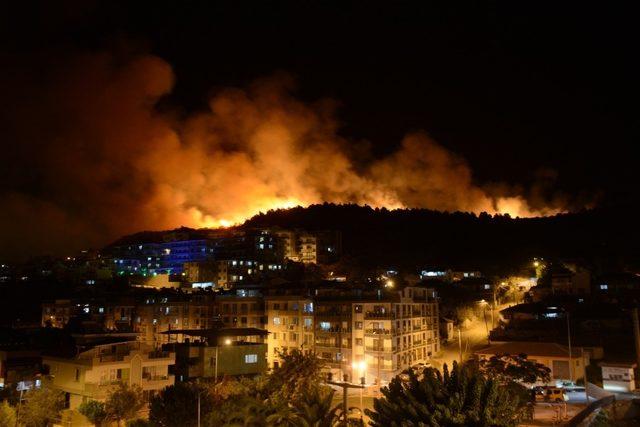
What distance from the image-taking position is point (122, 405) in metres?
29.2

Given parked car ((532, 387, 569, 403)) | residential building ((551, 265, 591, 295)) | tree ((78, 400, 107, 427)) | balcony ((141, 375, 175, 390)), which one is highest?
residential building ((551, 265, 591, 295))

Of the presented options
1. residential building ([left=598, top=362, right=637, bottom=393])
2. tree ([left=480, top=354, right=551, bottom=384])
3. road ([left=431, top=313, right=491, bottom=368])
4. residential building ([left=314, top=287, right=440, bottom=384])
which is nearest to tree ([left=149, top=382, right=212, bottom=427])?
tree ([left=480, top=354, right=551, bottom=384])

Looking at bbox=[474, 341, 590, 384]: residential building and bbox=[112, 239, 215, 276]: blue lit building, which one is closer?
bbox=[474, 341, 590, 384]: residential building

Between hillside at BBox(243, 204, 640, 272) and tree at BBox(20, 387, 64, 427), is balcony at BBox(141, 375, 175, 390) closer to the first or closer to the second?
tree at BBox(20, 387, 64, 427)

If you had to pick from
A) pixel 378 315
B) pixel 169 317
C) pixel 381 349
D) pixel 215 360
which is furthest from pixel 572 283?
pixel 169 317

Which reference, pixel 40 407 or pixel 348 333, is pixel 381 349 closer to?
pixel 348 333

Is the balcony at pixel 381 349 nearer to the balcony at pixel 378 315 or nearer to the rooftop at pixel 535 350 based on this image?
the balcony at pixel 378 315

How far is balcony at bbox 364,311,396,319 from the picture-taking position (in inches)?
1684

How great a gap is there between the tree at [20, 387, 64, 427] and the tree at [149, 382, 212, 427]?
7.57 meters

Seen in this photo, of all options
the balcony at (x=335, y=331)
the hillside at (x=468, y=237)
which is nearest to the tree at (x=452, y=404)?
the balcony at (x=335, y=331)

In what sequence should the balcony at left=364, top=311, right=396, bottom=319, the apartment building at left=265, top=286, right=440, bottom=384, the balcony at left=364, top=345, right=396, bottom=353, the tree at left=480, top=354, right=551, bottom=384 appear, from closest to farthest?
the tree at left=480, top=354, right=551, bottom=384
the balcony at left=364, top=345, right=396, bottom=353
the apartment building at left=265, top=286, right=440, bottom=384
the balcony at left=364, top=311, right=396, bottom=319

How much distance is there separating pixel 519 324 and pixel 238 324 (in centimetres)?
2471

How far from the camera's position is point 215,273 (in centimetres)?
8956

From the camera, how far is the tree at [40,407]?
95.9 feet
